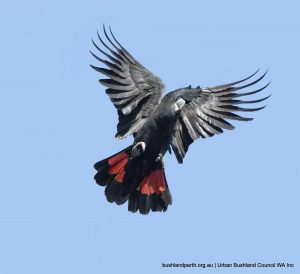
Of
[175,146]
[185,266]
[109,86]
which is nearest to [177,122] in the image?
[175,146]

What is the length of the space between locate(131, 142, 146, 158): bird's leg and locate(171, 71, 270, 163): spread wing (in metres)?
0.99

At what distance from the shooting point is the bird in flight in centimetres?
1723

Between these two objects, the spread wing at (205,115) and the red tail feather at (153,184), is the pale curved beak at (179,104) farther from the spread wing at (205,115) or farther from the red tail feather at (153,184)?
the red tail feather at (153,184)

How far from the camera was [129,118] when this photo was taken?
58.7 feet

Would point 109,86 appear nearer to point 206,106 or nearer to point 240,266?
point 206,106

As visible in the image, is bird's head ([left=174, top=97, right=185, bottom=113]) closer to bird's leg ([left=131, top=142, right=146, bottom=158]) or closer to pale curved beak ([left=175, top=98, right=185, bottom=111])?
pale curved beak ([left=175, top=98, right=185, bottom=111])

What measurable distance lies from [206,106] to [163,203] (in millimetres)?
2615

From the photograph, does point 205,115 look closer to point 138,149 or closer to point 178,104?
point 178,104

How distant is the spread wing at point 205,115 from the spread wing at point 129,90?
2.76 ft

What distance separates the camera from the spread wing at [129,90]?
17.8 m

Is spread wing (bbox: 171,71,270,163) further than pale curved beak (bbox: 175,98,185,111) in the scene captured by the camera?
Yes

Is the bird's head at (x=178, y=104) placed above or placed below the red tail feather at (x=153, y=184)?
above

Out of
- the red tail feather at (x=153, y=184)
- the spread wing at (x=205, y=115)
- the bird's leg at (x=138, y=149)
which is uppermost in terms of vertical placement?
the spread wing at (x=205, y=115)

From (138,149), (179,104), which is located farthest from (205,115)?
(138,149)
